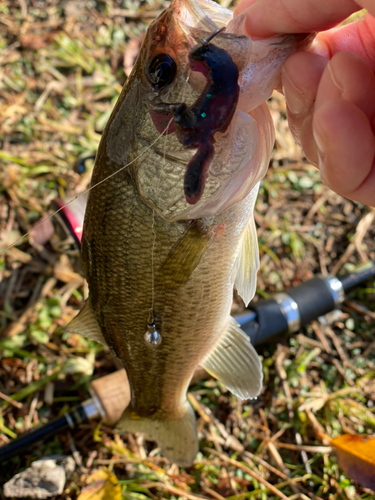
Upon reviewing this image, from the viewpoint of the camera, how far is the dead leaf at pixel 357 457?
227 centimetres

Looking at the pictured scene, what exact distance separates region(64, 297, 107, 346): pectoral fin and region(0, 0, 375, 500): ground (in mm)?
960

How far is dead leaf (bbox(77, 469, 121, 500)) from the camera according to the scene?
2.32 meters

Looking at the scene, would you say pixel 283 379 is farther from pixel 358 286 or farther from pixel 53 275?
pixel 53 275

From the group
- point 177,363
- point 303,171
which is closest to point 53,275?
point 177,363

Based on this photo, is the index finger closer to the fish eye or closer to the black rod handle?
the fish eye

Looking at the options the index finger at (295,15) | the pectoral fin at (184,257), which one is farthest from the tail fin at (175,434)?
the index finger at (295,15)

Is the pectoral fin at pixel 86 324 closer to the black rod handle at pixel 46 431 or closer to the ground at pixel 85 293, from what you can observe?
the black rod handle at pixel 46 431

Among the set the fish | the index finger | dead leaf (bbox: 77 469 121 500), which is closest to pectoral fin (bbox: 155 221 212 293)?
the fish

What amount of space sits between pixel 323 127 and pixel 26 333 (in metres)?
2.44

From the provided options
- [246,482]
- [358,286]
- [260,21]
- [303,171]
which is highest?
[260,21]

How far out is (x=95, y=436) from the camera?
8.59 feet

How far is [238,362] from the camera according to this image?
6.72 ft

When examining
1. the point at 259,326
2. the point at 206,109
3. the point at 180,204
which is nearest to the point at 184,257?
the point at 180,204

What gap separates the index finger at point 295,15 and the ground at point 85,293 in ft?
6.63
